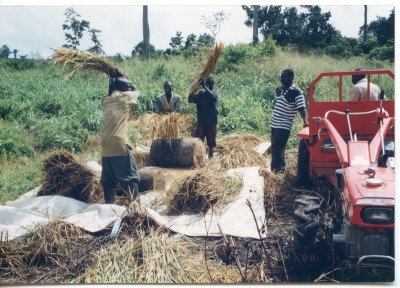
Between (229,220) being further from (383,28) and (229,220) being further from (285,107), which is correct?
(383,28)

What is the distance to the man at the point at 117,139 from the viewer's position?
593 cm

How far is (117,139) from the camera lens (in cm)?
594

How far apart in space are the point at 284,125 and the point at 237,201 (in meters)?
1.53

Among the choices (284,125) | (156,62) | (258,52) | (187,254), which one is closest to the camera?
(187,254)

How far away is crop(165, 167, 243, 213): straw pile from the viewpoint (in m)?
5.86

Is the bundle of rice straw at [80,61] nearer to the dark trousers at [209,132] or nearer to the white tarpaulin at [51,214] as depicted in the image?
the white tarpaulin at [51,214]

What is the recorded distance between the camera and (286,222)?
18.3ft

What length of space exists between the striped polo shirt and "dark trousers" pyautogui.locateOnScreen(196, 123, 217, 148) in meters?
1.70

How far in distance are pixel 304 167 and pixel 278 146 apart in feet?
1.90

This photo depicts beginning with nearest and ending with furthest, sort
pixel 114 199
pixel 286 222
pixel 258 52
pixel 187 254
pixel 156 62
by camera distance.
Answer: pixel 187 254, pixel 286 222, pixel 114 199, pixel 258 52, pixel 156 62

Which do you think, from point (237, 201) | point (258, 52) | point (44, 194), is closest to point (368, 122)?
point (237, 201)

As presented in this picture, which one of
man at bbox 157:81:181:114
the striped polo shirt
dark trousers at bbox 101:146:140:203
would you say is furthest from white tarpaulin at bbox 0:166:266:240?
man at bbox 157:81:181:114

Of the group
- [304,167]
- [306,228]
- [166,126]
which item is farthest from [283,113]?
[306,228]

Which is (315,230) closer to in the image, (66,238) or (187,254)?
(187,254)
